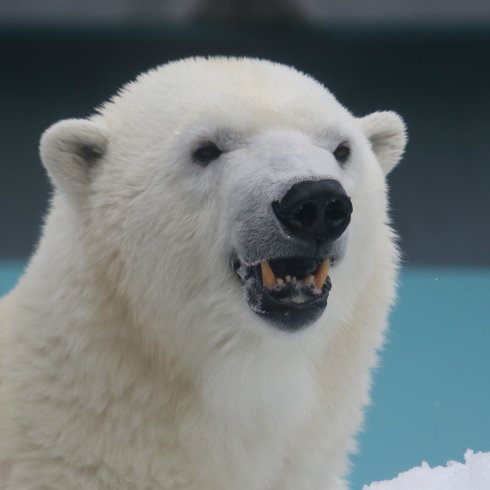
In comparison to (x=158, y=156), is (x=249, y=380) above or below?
below

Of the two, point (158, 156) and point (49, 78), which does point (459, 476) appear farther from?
point (49, 78)

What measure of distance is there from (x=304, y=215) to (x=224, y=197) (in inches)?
9.5

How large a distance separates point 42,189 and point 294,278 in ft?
11.9

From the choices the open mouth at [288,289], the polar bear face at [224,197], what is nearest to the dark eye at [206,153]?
the polar bear face at [224,197]

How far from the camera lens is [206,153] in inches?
97.1

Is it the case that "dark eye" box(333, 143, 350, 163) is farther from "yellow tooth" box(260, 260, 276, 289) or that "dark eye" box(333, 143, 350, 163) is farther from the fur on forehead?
"yellow tooth" box(260, 260, 276, 289)

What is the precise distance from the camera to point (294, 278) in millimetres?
2352

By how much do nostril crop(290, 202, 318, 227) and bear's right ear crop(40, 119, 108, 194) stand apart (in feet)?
2.09

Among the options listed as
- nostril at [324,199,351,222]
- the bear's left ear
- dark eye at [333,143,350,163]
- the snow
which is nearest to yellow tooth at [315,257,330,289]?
nostril at [324,199,351,222]

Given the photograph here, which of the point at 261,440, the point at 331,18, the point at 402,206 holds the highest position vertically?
the point at 331,18

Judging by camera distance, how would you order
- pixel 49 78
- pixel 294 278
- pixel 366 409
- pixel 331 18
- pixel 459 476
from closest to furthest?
pixel 294 278, pixel 366 409, pixel 459 476, pixel 331 18, pixel 49 78

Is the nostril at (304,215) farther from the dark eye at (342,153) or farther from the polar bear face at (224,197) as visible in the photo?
the dark eye at (342,153)

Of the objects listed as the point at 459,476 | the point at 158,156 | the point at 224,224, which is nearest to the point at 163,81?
the point at 158,156

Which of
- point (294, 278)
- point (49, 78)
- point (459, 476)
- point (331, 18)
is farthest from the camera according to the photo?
point (49, 78)
